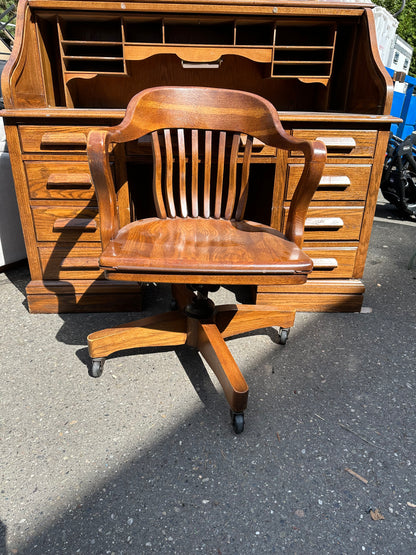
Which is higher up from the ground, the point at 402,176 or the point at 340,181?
the point at 340,181

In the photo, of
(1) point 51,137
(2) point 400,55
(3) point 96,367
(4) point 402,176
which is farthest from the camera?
(2) point 400,55

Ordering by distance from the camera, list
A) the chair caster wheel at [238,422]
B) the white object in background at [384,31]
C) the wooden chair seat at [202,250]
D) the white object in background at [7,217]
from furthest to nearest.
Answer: the white object in background at [384,31] < the white object in background at [7,217] < the chair caster wheel at [238,422] < the wooden chair seat at [202,250]

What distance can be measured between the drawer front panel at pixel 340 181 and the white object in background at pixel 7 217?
156 cm

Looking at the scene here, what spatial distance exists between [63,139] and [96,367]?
0.96 m

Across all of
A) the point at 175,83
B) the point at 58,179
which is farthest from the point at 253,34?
the point at 58,179

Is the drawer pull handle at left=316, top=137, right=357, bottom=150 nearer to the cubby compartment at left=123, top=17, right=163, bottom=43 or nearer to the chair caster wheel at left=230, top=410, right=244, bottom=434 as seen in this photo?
Answer: the cubby compartment at left=123, top=17, right=163, bottom=43

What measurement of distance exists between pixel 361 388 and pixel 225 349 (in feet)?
1.80

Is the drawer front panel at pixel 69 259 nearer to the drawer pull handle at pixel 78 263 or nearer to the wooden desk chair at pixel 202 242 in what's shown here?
the drawer pull handle at pixel 78 263

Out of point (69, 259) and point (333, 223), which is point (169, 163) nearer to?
point (69, 259)

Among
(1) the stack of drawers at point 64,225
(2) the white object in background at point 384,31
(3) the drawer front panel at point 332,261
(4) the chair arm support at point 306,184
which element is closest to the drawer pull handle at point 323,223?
(3) the drawer front panel at point 332,261

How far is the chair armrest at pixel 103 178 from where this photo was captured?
109cm

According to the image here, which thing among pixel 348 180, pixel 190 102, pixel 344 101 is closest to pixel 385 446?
pixel 348 180

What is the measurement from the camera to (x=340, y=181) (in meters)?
1.76

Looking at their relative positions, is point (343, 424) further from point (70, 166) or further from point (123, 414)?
point (70, 166)
